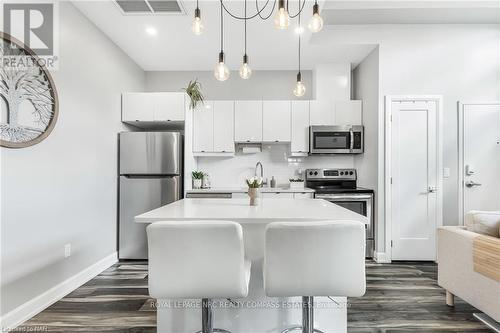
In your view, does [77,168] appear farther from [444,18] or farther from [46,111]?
[444,18]

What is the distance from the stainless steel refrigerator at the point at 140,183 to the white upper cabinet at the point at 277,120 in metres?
1.41

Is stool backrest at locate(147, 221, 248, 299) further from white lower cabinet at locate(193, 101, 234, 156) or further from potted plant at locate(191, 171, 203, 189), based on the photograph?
white lower cabinet at locate(193, 101, 234, 156)

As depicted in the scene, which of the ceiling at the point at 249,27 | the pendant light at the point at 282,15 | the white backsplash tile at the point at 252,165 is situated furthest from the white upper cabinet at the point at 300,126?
the pendant light at the point at 282,15

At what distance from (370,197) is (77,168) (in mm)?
3459

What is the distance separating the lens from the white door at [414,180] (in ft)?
12.1

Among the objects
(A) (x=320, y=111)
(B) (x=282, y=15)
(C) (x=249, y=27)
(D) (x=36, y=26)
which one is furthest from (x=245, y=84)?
(B) (x=282, y=15)

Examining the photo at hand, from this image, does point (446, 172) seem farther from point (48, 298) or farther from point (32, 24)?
point (32, 24)

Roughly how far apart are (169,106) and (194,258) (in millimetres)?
2951

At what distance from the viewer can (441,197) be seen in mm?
3668

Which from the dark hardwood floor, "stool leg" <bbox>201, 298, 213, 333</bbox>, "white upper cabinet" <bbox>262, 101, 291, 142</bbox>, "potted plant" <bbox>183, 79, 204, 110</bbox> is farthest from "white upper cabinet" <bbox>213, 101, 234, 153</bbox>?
"stool leg" <bbox>201, 298, 213, 333</bbox>

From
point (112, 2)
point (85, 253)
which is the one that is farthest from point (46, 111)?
point (85, 253)

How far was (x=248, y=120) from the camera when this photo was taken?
432 centimetres

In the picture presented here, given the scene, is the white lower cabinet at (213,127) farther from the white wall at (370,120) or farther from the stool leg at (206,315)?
the stool leg at (206,315)

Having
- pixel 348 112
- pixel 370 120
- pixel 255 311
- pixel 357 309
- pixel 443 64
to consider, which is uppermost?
pixel 443 64
